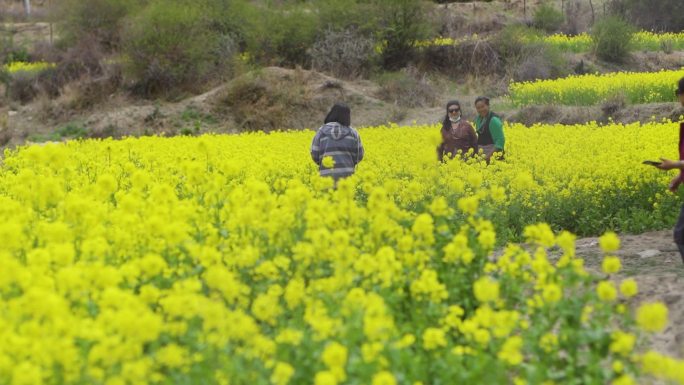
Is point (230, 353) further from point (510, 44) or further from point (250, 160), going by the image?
point (510, 44)

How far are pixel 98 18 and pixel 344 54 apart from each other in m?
12.9

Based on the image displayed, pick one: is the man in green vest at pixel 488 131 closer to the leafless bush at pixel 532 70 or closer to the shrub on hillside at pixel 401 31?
the leafless bush at pixel 532 70

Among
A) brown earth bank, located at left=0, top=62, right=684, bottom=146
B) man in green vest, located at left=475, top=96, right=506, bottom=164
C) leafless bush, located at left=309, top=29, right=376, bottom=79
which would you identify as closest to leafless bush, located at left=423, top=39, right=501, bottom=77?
brown earth bank, located at left=0, top=62, right=684, bottom=146

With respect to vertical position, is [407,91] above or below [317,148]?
below

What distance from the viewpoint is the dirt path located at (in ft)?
19.2

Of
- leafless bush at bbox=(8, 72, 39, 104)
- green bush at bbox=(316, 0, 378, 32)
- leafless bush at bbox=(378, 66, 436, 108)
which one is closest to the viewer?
leafless bush at bbox=(378, 66, 436, 108)

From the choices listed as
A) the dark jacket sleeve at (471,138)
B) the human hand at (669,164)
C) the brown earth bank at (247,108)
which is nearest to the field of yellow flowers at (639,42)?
the brown earth bank at (247,108)

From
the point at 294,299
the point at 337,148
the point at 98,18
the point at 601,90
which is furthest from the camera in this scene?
the point at 98,18

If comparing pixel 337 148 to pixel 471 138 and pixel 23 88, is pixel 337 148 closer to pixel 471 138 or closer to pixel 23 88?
pixel 471 138

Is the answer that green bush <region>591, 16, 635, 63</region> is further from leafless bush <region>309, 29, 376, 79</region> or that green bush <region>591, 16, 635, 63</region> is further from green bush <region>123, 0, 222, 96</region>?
green bush <region>123, 0, 222, 96</region>

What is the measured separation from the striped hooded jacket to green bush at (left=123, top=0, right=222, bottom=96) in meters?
20.8

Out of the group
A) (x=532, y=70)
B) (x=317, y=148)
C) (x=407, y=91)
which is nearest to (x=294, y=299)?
(x=317, y=148)

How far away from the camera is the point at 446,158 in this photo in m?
10.6

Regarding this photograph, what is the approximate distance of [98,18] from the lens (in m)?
38.5
